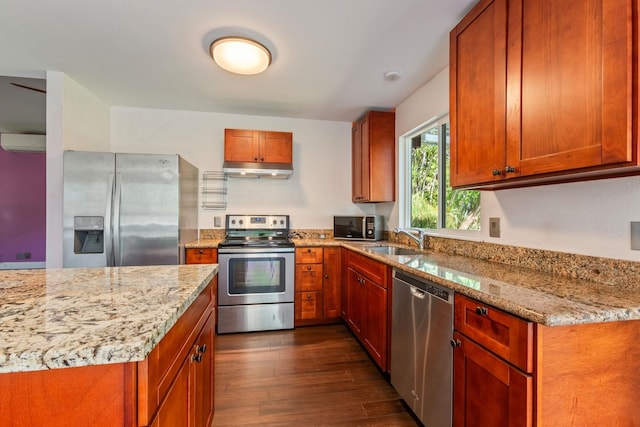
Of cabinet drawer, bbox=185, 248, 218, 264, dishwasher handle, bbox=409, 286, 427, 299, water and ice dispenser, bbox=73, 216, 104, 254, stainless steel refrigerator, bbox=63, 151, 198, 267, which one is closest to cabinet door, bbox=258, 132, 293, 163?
stainless steel refrigerator, bbox=63, 151, 198, 267

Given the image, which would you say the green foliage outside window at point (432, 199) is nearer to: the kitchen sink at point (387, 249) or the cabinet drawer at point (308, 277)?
the kitchen sink at point (387, 249)

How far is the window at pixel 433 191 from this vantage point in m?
2.26

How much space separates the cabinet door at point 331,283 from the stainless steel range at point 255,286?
36cm

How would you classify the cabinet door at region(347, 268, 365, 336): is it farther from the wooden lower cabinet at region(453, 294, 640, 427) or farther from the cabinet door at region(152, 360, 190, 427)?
the cabinet door at region(152, 360, 190, 427)

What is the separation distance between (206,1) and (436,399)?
8.07 feet

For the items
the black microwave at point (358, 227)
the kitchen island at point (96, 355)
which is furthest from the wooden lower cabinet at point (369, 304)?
the kitchen island at point (96, 355)

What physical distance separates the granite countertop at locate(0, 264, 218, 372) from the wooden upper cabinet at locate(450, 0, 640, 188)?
1.49m

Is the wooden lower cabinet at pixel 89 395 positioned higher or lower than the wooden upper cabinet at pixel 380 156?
lower

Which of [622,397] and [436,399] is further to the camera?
[436,399]

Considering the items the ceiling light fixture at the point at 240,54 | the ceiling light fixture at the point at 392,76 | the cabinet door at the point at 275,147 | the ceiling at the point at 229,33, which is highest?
the ceiling at the point at 229,33

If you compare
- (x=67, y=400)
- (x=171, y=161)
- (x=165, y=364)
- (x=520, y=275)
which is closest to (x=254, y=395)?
(x=165, y=364)

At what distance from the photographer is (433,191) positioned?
265cm

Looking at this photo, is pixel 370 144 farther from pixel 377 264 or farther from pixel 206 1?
pixel 206 1

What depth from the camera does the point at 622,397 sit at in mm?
981
